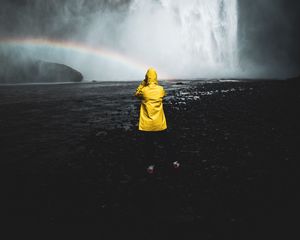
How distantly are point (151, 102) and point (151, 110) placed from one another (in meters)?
0.23

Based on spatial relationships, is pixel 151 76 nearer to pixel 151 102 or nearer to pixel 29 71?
pixel 151 102

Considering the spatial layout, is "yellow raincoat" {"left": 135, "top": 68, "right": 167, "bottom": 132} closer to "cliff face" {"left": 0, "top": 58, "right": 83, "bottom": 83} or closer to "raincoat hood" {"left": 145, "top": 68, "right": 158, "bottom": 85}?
"raincoat hood" {"left": 145, "top": 68, "right": 158, "bottom": 85}

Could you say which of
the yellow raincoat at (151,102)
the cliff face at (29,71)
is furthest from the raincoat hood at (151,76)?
the cliff face at (29,71)

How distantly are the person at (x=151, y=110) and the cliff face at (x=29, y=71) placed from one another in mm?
122290

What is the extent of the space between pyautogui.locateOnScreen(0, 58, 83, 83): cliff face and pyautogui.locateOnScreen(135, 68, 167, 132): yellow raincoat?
401 feet

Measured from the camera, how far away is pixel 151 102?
704 cm

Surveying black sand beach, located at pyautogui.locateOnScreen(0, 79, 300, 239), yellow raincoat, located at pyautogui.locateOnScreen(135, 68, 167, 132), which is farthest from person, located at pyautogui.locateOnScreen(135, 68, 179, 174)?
black sand beach, located at pyautogui.locateOnScreen(0, 79, 300, 239)

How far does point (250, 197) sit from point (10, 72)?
129 meters

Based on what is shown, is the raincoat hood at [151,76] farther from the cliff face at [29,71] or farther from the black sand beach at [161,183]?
the cliff face at [29,71]

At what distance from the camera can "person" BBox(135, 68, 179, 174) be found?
23.0 feet

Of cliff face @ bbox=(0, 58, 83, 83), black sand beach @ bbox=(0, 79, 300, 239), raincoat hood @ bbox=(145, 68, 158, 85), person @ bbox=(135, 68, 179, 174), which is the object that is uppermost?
cliff face @ bbox=(0, 58, 83, 83)

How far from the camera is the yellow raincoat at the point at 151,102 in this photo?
22.9 feet

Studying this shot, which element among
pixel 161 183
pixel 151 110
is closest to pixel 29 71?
pixel 151 110

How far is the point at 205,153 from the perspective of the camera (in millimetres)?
9273
